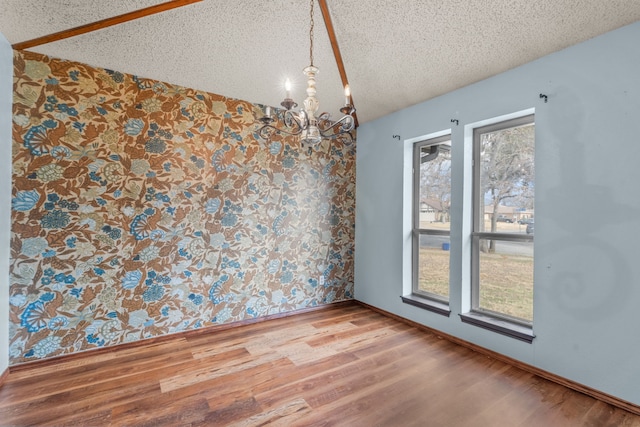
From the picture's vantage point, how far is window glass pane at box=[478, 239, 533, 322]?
2.57 metres

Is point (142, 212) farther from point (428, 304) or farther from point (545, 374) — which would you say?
point (545, 374)

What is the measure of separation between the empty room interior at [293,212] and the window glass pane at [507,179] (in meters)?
0.02

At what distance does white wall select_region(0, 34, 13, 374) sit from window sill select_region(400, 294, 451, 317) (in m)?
3.64

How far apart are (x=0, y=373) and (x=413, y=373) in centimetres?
312

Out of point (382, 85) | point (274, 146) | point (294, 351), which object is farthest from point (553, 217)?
point (274, 146)

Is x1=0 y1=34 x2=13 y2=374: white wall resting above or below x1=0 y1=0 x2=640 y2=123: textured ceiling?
below

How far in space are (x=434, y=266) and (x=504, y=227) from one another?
889 mm

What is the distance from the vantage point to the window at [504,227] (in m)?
2.57

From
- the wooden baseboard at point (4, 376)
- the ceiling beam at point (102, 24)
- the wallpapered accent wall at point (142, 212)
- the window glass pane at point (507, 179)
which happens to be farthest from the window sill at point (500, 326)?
the wooden baseboard at point (4, 376)

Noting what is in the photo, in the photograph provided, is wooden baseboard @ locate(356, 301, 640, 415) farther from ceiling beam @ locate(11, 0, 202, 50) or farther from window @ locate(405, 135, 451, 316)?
ceiling beam @ locate(11, 0, 202, 50)

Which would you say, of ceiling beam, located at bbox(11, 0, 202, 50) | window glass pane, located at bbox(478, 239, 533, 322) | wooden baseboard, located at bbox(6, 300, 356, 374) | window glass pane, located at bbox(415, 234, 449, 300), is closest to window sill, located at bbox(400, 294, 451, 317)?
window glass pane, located at bbox(415, 234, 449, 300)

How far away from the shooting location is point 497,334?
8.48ft

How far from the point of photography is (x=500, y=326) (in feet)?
8.41

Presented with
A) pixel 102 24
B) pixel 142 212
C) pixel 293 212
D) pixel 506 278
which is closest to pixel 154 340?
pixel 142 212
